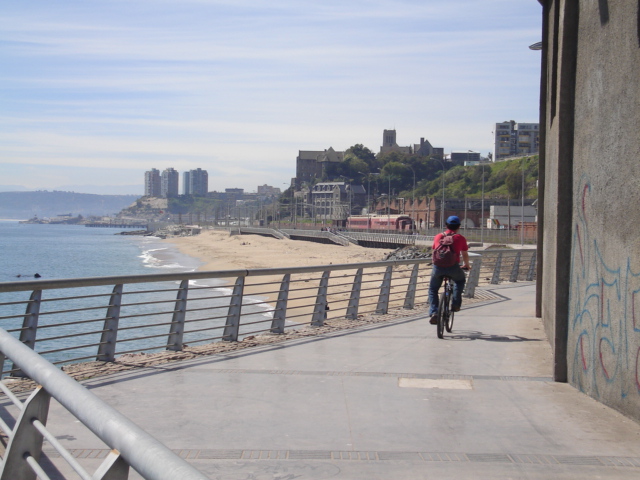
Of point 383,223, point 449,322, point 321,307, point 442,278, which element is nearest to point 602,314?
point 442,278

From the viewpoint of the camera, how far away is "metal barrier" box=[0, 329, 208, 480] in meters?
2.08

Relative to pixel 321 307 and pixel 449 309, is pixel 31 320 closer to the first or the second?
pixel 321 307

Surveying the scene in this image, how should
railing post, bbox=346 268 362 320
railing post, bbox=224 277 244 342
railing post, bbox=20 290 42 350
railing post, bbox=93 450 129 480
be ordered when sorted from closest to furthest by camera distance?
railing post, bbox=93 450 129 480 → railing post, bbox=20 290 42 350 → railing post, bbox=224 277 244 342 → railing post, bbox=346 268 362 320

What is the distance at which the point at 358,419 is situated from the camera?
6.83m

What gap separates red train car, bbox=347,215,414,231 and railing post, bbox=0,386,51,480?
111 meters

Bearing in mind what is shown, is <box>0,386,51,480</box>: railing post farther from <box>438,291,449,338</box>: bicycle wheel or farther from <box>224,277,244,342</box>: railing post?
<box>438,291,449,338</box>: bicycle wheel

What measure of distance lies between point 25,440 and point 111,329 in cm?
605

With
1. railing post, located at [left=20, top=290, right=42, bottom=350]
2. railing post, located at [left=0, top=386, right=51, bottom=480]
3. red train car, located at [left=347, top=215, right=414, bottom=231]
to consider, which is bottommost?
red train car, located at [left=347, top=215, right=414, bottom=231]

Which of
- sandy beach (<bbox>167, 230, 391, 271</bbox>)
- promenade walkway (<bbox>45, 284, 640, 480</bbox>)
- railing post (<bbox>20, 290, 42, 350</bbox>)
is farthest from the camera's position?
sandy beach (<bbox>167, 230, 391, 271</bbox>)

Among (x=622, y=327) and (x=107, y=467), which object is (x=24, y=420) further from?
(x=622, y=327)

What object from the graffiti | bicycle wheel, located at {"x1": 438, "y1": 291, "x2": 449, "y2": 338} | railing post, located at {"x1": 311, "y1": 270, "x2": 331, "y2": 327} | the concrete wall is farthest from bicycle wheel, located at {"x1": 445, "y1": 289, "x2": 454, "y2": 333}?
the graffiti

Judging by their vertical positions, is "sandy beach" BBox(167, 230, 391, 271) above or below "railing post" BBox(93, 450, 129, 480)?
below

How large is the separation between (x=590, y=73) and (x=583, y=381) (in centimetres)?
317

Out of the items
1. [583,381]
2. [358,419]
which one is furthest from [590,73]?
[358,419]
